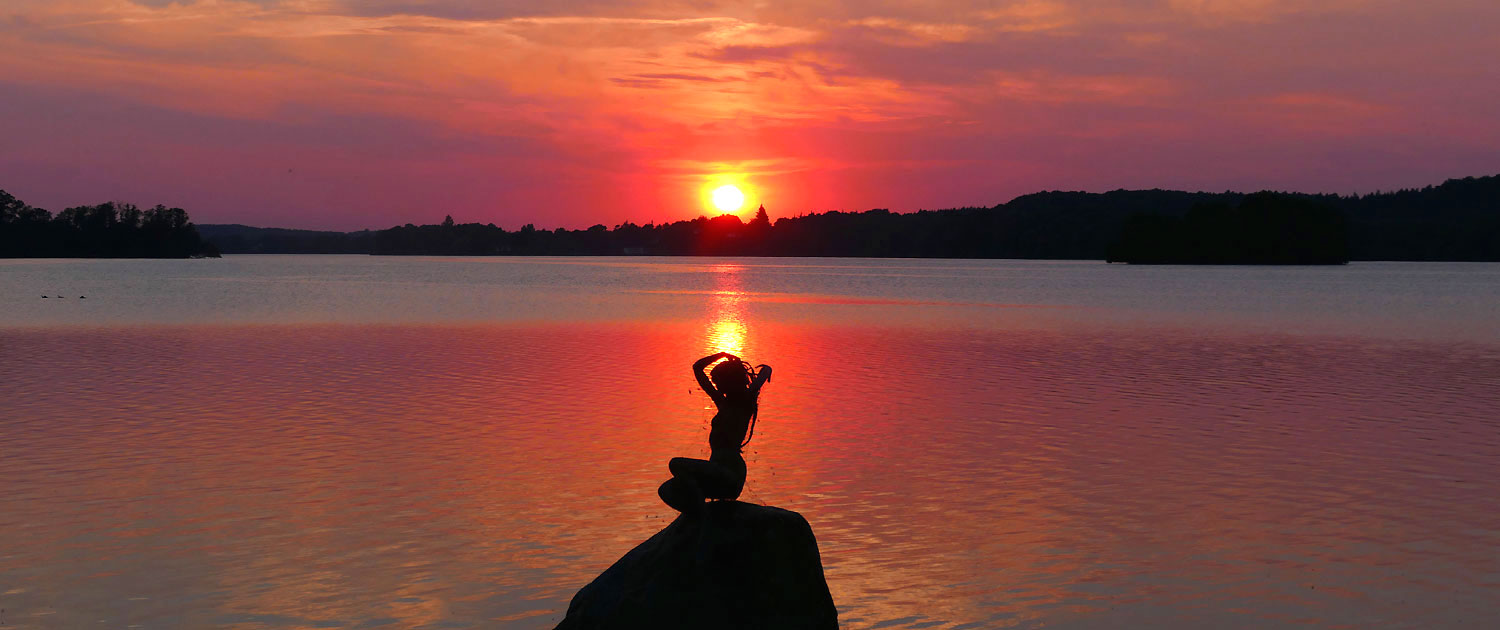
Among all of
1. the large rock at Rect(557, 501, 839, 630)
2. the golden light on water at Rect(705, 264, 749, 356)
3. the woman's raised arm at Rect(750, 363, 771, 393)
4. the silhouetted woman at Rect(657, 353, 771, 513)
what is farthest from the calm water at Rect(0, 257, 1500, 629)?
the golden light on water at Rect(705, 264, 749, 356)

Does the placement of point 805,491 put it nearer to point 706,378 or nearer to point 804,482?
point 804,482

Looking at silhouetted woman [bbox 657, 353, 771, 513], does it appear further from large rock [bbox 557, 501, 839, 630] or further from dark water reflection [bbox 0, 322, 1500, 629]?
dark water reflection [bbox 0, 322, 1500, 629]

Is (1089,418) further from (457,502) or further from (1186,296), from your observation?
(1186,296)

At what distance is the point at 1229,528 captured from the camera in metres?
16.3

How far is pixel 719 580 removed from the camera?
10812 mm

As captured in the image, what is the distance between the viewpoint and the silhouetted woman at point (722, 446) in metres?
10.7

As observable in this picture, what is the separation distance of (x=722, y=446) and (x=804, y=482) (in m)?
8.66

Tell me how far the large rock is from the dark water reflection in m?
1.72

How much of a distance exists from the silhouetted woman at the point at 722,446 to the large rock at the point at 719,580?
0.19m

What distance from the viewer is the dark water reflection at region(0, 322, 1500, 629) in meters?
13.1

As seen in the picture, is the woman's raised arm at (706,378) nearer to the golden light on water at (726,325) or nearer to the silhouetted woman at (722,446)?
the silhouetted woman at (722,446)

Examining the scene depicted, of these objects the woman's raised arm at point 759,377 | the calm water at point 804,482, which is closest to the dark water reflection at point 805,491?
the calm water at point 804,482

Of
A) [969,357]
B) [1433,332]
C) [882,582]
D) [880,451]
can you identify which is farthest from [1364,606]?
[1433,332]

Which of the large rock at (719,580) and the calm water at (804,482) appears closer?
the large rock at (719,580)
